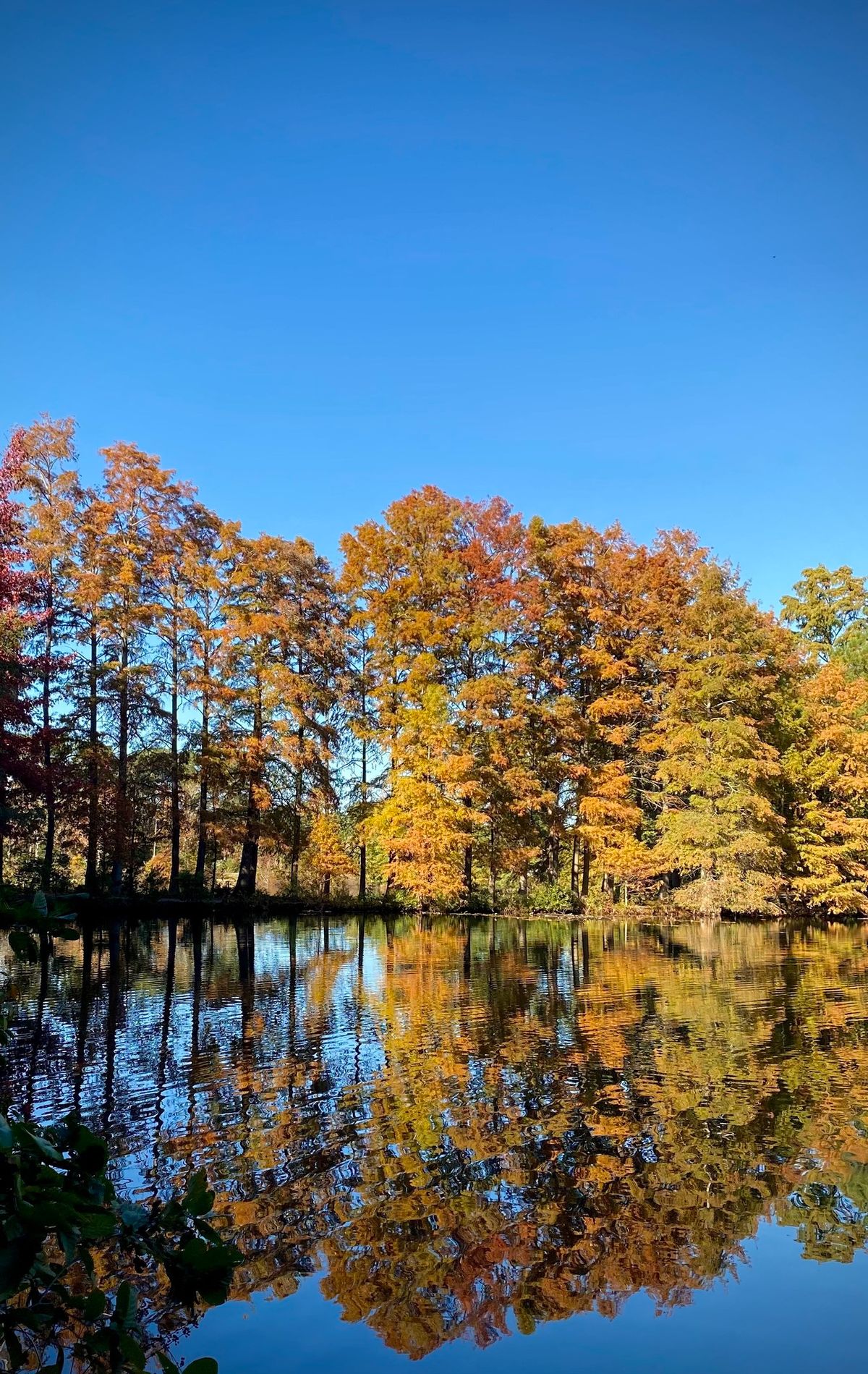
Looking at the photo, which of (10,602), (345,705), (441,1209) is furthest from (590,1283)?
(345,705)

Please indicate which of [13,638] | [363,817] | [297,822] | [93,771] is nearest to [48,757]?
[93,771]

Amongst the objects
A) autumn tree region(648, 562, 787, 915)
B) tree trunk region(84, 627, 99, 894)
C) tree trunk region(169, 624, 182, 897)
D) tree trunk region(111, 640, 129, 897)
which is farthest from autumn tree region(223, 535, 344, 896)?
autumn tree region(648, 562, 787, 915)

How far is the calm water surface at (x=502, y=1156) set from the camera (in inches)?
163

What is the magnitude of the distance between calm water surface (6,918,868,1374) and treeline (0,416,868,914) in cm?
1359

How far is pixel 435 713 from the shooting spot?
2734cm

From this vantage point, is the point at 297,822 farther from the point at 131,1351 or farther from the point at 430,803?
the point at 131,1351

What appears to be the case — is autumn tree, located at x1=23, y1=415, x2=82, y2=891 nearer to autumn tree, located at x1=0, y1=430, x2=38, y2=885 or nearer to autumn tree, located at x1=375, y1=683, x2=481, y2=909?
autumn tree, located at x1=0, y1=430, x2=38, y2=885

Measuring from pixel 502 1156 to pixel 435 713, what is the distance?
70.6 feet

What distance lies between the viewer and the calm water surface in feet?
13.6

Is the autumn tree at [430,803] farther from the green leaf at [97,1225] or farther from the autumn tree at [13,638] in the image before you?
the green leaf at [97,1225]

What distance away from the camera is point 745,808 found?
26.8 metres

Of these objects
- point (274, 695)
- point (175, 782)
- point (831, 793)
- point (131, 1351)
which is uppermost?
point (274, 695)

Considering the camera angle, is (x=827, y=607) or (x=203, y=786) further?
(x=827, y=607)

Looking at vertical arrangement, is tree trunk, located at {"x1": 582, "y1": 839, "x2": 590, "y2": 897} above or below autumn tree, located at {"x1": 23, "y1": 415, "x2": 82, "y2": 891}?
below
